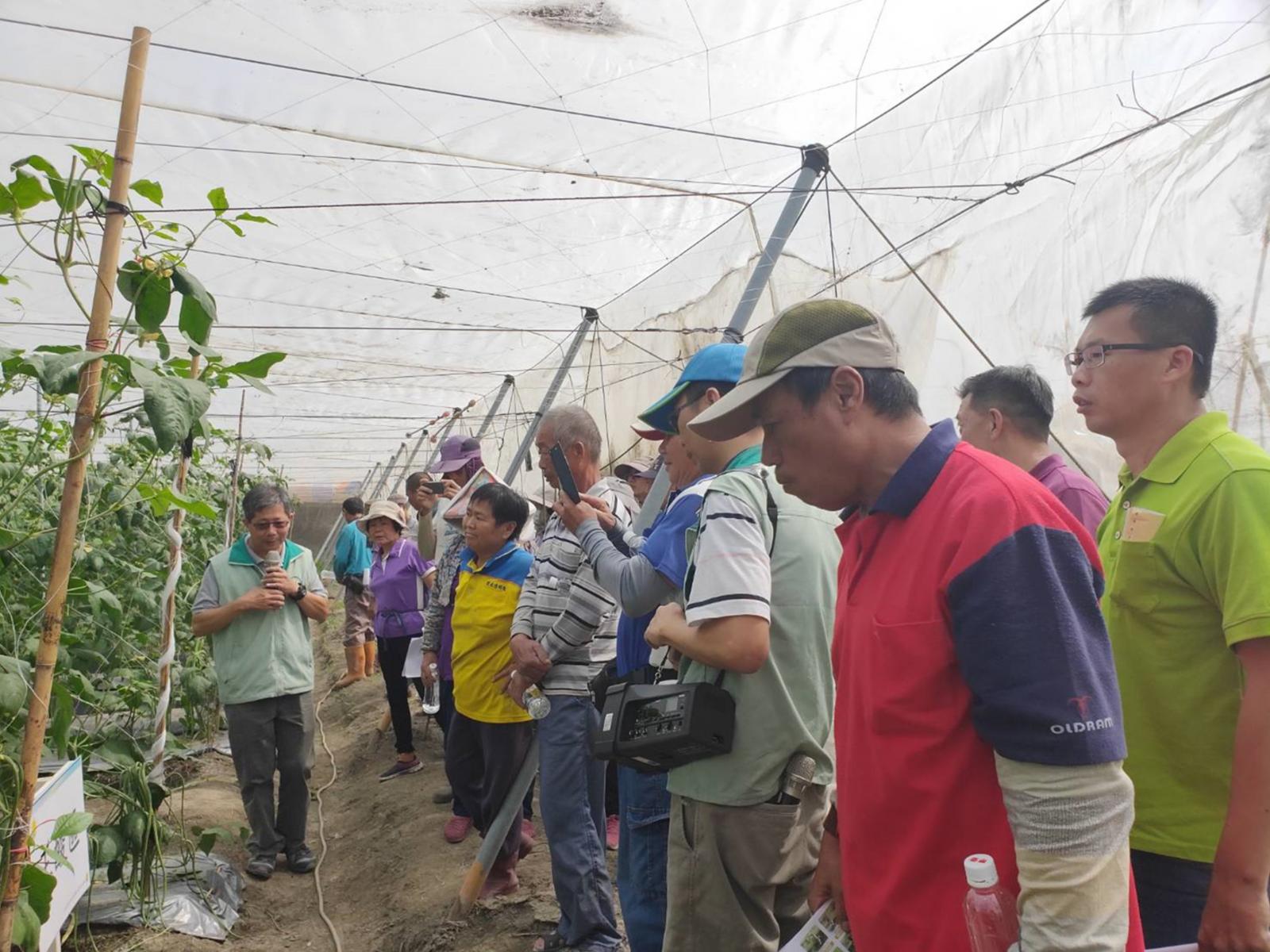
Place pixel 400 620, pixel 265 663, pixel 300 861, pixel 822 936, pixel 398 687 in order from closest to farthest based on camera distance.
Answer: pixel 822 936 → pixel 265 663 → pixel 300 861 → pixel 398 687 → pixel 400 620

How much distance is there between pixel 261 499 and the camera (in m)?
4.25

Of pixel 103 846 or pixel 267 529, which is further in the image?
pixel 267 529

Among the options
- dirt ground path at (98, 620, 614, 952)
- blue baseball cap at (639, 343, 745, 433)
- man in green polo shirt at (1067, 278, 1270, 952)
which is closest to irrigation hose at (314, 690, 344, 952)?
dirt ground path at (98, 620, 614, 952)

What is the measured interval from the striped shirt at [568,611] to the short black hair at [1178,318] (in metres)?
1.75

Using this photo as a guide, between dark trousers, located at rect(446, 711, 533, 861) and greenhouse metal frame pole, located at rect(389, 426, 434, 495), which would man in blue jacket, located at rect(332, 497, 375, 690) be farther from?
greenhouse metal frame pole, located at rect(389, 426, 434, 495)

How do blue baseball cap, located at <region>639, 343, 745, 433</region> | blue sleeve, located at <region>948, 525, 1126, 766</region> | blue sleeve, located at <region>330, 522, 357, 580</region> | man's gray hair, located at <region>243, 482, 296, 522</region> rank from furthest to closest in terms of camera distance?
blue sleeve, located at <region>330, 522, 357, 580</region> < man's gray hair, located at <region>243, 482, 296, 522</region> < blue baseball cap, located at <region>639, 343, 745, 433</region> < blue sleeve, located at <region>948, 525, 1126, 766</region>

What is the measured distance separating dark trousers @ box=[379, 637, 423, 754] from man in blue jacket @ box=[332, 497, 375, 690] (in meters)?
1.43

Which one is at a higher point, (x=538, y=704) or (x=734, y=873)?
(x=734, y=873)

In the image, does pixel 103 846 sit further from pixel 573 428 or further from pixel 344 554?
pixel 344 554

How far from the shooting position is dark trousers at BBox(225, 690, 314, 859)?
4152 millimetres

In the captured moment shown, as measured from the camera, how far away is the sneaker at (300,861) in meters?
4.38

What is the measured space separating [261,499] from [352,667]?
498 cm

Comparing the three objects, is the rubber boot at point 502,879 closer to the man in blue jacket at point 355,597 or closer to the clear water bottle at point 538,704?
the clear water bottle at point 538,704

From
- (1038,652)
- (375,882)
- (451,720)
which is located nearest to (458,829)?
(375,882)
